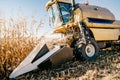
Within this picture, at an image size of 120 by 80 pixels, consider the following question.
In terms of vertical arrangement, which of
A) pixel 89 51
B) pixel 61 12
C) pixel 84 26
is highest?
pixel 61 12

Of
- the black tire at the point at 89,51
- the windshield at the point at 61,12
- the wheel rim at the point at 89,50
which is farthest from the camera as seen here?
the windshield at the point at 61,12

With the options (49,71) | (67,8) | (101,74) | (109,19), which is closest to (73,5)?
(67,8)

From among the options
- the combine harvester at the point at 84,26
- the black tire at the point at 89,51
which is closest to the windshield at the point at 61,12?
the combine harvester at the point at 84,26

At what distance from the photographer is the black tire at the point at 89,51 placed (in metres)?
5.73

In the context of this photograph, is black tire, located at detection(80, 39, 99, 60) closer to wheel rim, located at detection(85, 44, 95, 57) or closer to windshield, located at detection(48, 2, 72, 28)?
wheel rim, located at detection(85, 44, 95, 57)

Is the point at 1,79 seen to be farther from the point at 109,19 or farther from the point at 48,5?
the point at 109,19

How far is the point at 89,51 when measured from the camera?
604 cm

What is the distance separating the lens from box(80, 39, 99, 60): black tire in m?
5.73

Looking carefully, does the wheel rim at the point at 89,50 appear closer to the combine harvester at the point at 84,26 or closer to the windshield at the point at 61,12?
the combine harvester at the point at 84,26

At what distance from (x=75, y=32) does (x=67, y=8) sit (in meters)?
1.11

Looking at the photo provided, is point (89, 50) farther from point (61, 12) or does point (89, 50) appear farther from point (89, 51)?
point (61, 12)

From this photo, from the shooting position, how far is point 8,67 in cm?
430

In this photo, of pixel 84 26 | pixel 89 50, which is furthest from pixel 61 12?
pixel 89 50

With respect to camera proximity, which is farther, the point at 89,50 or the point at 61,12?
the point at 61,12
